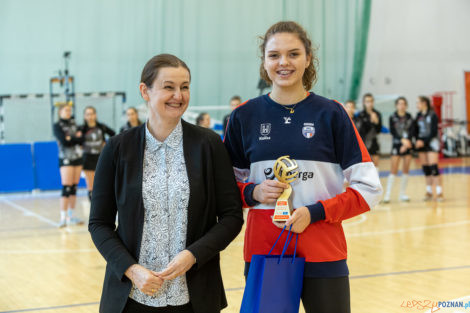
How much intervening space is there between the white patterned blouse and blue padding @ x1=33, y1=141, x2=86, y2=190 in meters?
10.0

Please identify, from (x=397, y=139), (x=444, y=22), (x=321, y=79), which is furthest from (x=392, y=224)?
(x=444, y=22)

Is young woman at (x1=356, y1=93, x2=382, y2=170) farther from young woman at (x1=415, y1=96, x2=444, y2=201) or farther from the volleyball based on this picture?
the volleyball

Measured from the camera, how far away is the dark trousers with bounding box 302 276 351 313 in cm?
196

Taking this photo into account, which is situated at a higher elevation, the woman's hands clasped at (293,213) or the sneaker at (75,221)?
the woman's hands clasped at (293,213)

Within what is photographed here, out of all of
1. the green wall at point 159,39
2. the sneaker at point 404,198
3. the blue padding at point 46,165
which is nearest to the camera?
the sneaker at point 404,198

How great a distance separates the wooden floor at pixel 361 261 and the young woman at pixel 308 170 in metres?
2.04

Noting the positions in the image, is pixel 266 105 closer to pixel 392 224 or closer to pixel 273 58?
pixel 273 58

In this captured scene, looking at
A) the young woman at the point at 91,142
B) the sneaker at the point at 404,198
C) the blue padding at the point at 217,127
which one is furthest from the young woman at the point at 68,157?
the blue padding at the point at 217,127

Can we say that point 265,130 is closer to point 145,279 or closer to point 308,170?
point 308,170

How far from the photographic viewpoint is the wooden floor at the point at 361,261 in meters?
4.34

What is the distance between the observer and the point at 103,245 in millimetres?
1877

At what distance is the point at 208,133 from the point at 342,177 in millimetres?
521

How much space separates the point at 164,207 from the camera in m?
1.88

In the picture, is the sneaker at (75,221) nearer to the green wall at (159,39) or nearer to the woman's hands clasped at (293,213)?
the woman's hands clasped at (293,213)
